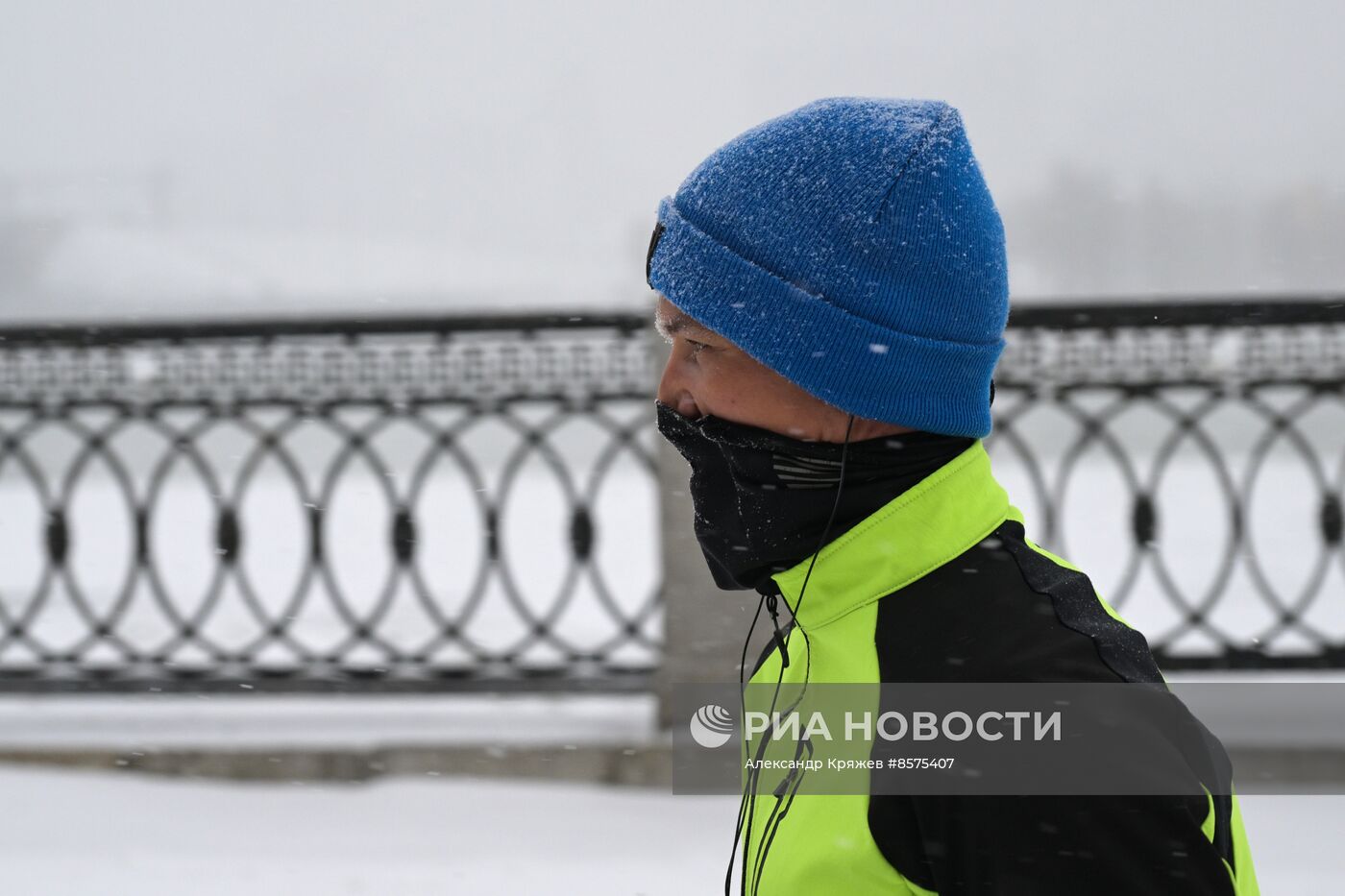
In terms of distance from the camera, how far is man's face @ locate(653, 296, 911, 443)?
116 centimetres

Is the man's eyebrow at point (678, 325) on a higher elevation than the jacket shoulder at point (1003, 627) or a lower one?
higher

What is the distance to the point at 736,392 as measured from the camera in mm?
1194

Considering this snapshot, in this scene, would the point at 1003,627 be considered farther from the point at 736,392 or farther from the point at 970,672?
the point at 736,392

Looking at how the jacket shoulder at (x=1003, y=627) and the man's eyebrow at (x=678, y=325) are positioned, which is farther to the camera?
the man's eyebrow at (x=678, y=325)

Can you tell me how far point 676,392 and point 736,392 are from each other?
3.2 inches

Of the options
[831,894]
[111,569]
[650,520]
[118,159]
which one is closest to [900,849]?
[831,894]

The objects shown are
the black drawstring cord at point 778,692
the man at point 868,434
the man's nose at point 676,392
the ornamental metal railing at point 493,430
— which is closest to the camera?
the man at point 868,434

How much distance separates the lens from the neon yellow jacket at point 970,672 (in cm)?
86

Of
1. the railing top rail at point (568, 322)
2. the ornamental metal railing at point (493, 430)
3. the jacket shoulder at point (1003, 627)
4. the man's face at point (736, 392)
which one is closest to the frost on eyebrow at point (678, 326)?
the man's face at point (736, 392)

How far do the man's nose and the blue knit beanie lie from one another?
0.09 m

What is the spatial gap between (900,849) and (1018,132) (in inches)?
2153

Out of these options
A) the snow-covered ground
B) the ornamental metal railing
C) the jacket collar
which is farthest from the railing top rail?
the jacket collar

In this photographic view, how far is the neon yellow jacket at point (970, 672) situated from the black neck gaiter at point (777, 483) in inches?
1.0
